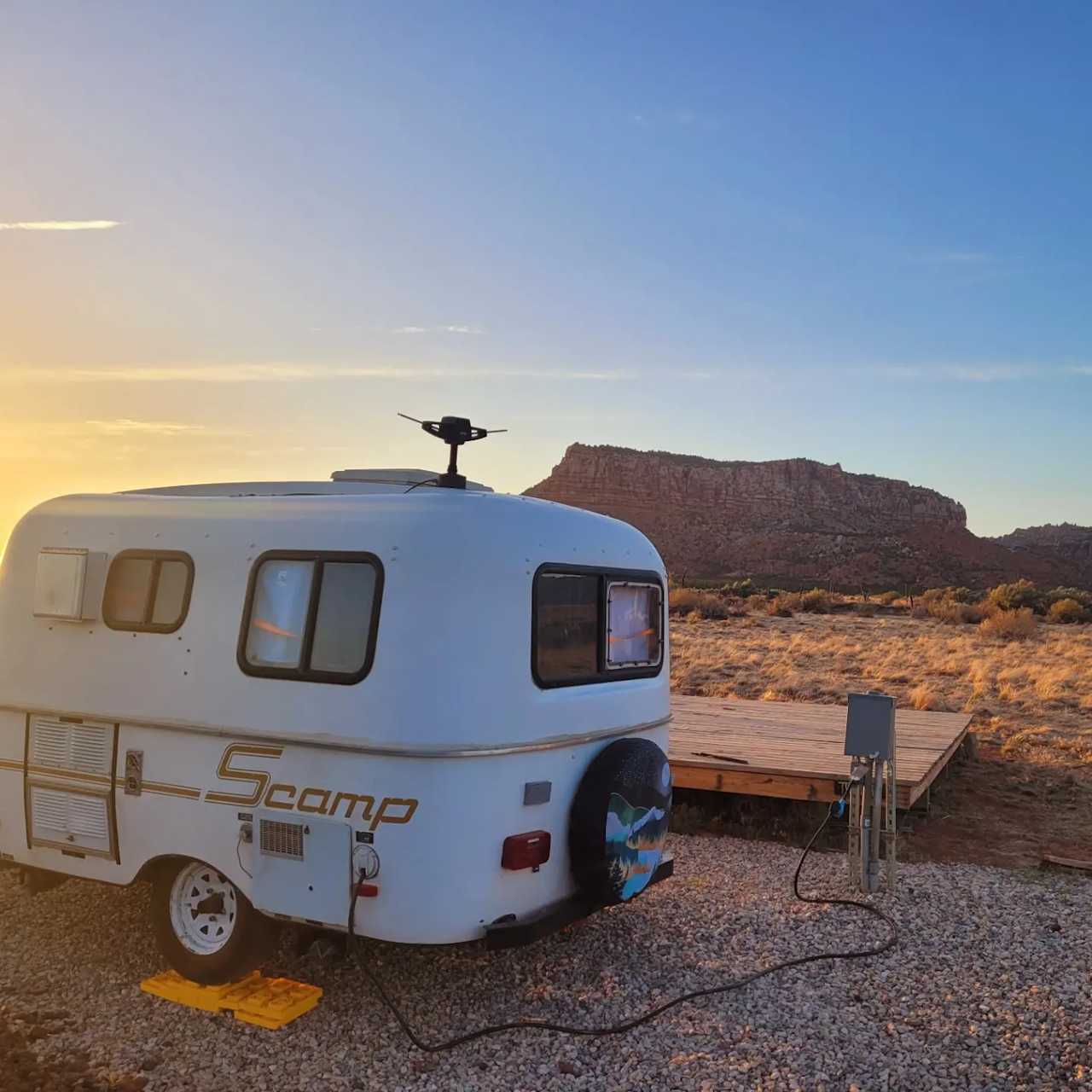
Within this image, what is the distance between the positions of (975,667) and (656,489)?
6376cm

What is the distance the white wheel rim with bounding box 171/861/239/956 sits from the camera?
562 centimetres

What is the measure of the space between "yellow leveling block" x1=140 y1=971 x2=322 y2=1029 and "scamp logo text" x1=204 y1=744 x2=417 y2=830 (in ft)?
3.21

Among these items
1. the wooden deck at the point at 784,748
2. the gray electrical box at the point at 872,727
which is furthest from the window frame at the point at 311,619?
the wooden deck at the point at 784,748

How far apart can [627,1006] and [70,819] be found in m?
3.26

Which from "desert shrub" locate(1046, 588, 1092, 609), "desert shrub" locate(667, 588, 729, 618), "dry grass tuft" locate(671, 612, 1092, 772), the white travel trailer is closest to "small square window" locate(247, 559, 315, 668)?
the white travel trailer

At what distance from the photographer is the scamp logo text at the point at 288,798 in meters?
5.05

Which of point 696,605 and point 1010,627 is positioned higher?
point 1010,627

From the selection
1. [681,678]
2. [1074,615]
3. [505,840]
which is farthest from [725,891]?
[1074,615]

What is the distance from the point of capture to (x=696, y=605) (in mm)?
32281

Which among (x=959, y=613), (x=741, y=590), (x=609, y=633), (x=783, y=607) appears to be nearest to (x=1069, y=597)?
Answer: (x=959, y=613)

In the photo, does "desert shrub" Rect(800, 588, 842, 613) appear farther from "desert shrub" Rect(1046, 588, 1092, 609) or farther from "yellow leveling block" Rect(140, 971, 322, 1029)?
"yellow leveling block" Rect(140, 971, 322, 1029)

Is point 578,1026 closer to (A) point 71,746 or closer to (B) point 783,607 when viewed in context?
(A) point 71,746

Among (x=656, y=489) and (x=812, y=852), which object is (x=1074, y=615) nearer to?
(x=812, y=852)

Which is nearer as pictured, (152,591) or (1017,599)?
(152,591)
